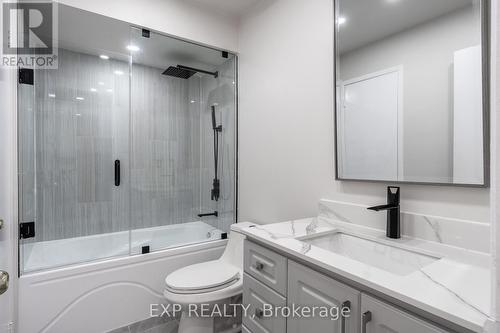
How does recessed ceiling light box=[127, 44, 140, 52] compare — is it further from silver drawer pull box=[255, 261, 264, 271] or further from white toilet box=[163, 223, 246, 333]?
silver drawer pull box=[255, 261, 264, 271]

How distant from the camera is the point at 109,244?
2.32 metres

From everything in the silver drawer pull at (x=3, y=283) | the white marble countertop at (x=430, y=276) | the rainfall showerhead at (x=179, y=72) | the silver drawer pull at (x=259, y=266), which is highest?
the rainfall showerhead at (x=179, y=72)

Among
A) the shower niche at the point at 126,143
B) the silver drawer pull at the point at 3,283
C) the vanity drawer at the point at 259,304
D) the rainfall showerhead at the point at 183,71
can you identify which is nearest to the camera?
the silver drawer pull at the point at 3,283

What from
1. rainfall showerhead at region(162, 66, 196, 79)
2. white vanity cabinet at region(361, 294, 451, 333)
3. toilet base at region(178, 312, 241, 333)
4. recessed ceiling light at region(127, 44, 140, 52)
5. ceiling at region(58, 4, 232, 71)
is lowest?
toilet base at region(178, 312, 241, 333)

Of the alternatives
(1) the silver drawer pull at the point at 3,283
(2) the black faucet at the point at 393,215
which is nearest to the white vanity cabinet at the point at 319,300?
(2) the black faucet at the point at 393,215

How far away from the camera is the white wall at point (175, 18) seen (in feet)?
6.07

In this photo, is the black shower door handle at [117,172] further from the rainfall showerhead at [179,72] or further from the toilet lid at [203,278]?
the toilet lid at [203,278]

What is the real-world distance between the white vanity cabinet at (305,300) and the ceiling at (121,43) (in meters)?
1.90

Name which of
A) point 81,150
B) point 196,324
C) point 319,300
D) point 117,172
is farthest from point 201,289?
point 81,150

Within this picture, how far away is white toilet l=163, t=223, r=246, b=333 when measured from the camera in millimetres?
1575

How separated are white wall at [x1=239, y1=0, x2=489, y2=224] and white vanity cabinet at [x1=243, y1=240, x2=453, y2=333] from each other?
0.59 meters

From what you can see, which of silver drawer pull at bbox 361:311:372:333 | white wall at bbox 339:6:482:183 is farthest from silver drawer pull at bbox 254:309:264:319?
white wall at bbox 339:6:482:183
